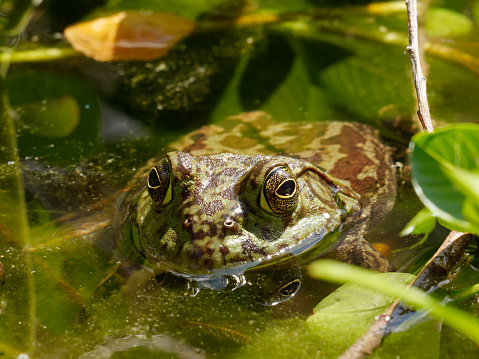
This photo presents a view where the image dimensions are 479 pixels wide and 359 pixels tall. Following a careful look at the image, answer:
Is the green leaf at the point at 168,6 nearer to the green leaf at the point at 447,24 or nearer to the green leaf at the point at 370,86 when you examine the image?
the green leaf at the point at 370,86

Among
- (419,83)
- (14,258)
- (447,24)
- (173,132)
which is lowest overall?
(14,258)

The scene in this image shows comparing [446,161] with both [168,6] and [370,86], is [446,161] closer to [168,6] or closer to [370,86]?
[370,86]

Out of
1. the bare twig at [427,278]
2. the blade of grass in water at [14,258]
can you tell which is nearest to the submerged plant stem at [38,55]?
the blade of grass in water at [14,258]

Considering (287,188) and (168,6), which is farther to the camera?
(168,6)

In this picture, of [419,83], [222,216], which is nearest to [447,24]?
[419,83]

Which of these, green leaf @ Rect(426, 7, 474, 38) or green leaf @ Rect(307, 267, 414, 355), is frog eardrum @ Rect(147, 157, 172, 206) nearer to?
green leaf @ Rect(307, 267, 414, 355)

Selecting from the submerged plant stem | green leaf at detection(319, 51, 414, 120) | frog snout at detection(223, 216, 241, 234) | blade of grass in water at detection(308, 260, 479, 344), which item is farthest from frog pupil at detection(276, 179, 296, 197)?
the submerged plant stem

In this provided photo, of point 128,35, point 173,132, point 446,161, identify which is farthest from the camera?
point 128,35

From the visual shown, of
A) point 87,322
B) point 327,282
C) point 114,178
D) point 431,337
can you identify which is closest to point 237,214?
point 327,282
